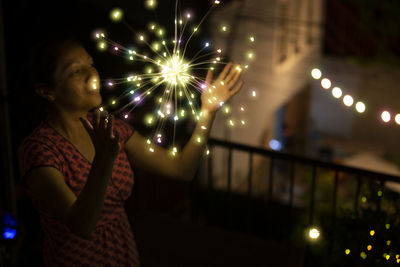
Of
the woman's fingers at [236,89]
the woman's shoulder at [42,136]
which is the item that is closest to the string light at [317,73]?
the woman's fingers at [236,89]

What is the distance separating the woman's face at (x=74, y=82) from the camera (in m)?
1.99

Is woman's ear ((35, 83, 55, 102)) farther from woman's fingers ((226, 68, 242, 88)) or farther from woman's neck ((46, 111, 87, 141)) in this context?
woman's fingers ((226, 68, 242, 88))

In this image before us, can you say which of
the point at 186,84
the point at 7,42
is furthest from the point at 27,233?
the point at 186,84

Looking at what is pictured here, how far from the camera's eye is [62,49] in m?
2.01

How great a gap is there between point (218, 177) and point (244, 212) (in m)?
1.76

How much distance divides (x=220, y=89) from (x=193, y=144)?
1.08 ft

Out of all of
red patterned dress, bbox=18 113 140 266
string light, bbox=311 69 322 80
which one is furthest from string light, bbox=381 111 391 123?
red patterned dress, bbox=18 113 140 266

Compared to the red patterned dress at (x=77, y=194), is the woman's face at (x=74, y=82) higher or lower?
higher

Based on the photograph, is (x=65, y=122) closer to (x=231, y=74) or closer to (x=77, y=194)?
(x=77, y=194)

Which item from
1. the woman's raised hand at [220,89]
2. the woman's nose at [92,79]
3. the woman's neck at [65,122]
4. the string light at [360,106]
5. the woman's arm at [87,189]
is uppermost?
the string light at [360,106]

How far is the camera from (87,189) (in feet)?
5.88

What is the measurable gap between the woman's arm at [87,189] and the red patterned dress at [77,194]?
0.10 metres

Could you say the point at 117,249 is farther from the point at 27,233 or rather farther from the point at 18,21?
the point at 18,21

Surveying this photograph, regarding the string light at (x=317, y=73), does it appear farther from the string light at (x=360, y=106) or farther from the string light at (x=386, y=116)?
the string light at (x=386, y=116)
